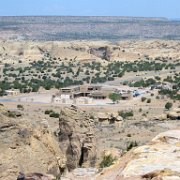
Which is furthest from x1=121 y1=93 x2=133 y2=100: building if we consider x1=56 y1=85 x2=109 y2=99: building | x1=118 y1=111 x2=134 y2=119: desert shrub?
x1=118 y1=111 x2=134 y2=119: desert shrub

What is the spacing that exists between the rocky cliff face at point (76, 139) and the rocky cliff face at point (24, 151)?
4229mm

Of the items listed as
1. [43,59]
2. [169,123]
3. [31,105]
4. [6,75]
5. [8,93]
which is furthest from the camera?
[43,59]

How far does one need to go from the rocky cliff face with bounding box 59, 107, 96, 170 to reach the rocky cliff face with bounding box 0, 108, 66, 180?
4.23 meters

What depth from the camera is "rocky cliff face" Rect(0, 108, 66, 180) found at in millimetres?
15750

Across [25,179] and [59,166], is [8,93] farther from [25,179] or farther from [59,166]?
[25,179]

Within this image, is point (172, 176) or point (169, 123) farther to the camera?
point (169, 123)

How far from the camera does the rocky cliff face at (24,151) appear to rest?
15.8 meters

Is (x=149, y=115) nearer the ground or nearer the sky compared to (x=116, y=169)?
Answer: nearer the ground

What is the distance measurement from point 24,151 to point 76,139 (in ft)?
24.8

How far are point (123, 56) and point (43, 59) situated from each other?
19852 mm

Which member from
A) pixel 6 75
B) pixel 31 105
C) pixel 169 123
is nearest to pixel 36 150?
pixel 169 123

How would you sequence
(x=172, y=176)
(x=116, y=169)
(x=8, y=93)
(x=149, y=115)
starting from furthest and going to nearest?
(x=8, y=93) < (x=149, y=115) < (x=116, y=169) < (x=172, y=176)

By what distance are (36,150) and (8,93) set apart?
61.2 m

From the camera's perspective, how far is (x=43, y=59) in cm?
13862
